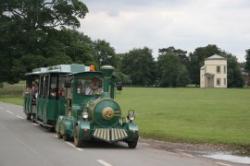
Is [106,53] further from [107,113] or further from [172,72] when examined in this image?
[107,113]

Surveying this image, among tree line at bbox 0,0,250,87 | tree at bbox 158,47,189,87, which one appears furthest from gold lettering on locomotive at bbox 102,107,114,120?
tree at bbox 158,47,189,87

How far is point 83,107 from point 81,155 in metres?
4.06

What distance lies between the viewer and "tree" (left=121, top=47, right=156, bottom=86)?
6649 inches

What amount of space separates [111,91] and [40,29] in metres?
57.4

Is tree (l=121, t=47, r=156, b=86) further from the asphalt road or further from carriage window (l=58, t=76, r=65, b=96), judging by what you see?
the asphalt road

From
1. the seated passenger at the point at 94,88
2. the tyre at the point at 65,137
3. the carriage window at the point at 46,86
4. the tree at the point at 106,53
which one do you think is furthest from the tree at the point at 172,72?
the tyre at the point at 65,137

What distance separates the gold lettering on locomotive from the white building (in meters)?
146

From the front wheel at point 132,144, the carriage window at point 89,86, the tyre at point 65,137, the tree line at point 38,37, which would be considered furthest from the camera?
the tree line at point 38,37

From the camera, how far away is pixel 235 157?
17078 mm

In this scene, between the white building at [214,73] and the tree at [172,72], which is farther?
the white building at [214,73]

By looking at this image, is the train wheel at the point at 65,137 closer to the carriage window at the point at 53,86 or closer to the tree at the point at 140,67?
the carriage window at the point at 53,86

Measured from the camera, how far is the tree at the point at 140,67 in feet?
554

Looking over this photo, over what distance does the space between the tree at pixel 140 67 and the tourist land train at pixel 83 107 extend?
460 feet

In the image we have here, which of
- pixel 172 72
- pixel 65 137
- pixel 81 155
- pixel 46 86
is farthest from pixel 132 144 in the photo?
pixel 172 72
